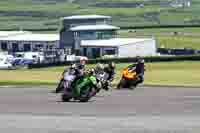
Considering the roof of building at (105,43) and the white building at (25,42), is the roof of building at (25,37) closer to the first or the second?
the white building at (25,42)

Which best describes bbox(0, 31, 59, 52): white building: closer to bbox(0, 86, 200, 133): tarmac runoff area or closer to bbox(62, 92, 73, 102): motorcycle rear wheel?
bbox(0, 86, 200, 133): tarmac runoff area

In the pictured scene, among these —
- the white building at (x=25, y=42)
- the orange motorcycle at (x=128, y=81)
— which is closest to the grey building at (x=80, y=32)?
the white building at (x=25, y=42)

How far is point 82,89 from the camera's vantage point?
2112 centimetres

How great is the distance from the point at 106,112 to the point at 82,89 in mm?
4060

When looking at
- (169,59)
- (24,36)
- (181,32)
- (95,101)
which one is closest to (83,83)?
(95,101)

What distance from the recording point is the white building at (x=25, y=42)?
261 ft

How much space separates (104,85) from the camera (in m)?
26.3

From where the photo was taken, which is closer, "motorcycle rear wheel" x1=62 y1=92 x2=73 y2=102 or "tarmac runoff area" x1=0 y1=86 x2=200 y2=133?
"tarmac runoff area" x1=0 y1=86 x2=200 y2=133

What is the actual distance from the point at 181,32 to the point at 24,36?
133 ft

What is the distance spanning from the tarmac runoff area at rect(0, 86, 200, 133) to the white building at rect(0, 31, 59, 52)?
178 feet

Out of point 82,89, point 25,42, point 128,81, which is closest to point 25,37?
point 25,42

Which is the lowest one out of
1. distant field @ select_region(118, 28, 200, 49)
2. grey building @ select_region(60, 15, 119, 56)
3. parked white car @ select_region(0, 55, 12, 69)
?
parked white car @ select_region(0, 55, 12, 69)

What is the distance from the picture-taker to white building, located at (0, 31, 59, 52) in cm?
7969

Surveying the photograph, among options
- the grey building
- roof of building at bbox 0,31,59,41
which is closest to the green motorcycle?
the grey building
